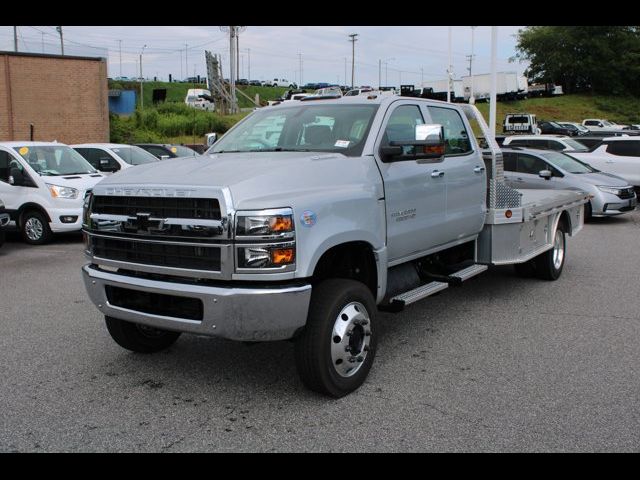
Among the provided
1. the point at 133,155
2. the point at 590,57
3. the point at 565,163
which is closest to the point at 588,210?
the point at 565,163

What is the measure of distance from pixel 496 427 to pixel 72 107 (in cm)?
2311

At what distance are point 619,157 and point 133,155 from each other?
41.9 feet

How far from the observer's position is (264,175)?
14.2 feet

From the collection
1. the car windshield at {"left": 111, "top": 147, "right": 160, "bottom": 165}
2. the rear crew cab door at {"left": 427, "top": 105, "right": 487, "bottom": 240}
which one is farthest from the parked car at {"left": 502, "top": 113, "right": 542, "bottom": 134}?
the rear crew cab door at {"left": 427, "top": 105, "right": 487, "bottom": 240}

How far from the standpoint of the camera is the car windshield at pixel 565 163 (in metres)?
14.8

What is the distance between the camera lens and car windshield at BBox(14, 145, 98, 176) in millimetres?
12273

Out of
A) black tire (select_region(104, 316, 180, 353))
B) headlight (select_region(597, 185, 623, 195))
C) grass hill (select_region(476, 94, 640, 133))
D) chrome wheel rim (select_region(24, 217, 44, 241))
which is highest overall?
grass hill (select_region(476, 94, 640, 133))

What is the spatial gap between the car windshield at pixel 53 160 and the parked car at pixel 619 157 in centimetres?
1270

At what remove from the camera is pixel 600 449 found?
381 cm

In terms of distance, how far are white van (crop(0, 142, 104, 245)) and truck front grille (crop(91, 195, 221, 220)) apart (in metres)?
7.53

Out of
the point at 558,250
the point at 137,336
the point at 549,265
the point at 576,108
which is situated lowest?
the point at 137,336

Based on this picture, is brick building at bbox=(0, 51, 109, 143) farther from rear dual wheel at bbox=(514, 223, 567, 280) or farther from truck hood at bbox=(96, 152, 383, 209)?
truck hood at bbox=(96, 152, 383, 209)

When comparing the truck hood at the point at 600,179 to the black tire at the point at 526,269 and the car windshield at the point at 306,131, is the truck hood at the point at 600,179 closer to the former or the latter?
the black tire at the point at 526,269

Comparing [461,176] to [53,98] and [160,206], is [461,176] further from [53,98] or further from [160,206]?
A: [53,98]
